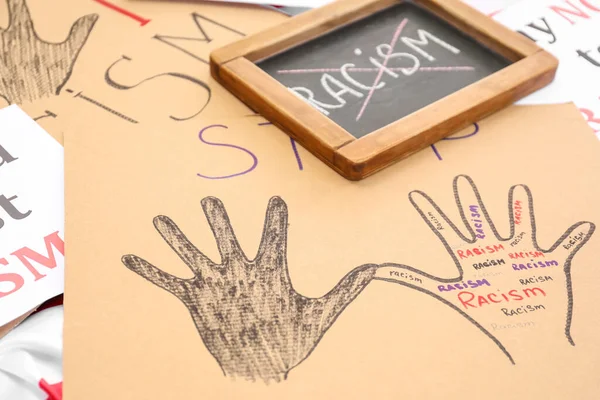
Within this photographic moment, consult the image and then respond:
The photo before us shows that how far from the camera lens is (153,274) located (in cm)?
48

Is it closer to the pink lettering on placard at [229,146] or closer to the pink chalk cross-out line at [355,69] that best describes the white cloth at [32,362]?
the pink lettering on placard at [229,146]

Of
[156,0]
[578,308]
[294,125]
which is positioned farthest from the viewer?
[156,0]

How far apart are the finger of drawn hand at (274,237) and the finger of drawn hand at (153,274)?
2.3 inches

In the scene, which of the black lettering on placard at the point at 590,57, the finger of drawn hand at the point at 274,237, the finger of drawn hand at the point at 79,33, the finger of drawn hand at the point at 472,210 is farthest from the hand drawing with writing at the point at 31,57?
the black lettering on placard at the point at 590,57

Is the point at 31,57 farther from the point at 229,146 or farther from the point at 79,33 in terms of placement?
the point at 229,146

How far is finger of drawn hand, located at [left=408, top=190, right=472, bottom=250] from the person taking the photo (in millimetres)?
510

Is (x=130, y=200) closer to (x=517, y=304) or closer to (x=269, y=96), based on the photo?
(x=269, y=96)

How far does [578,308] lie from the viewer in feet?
1.53

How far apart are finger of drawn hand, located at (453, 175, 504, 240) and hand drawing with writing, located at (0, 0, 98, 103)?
0.35 m

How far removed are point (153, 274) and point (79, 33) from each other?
33 cm

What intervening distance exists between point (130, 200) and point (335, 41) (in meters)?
0.25

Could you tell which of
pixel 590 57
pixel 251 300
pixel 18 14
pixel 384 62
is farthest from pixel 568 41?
pixel 18 14

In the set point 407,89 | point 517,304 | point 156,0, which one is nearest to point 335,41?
point 407,89

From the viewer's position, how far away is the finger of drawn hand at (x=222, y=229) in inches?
19.5
